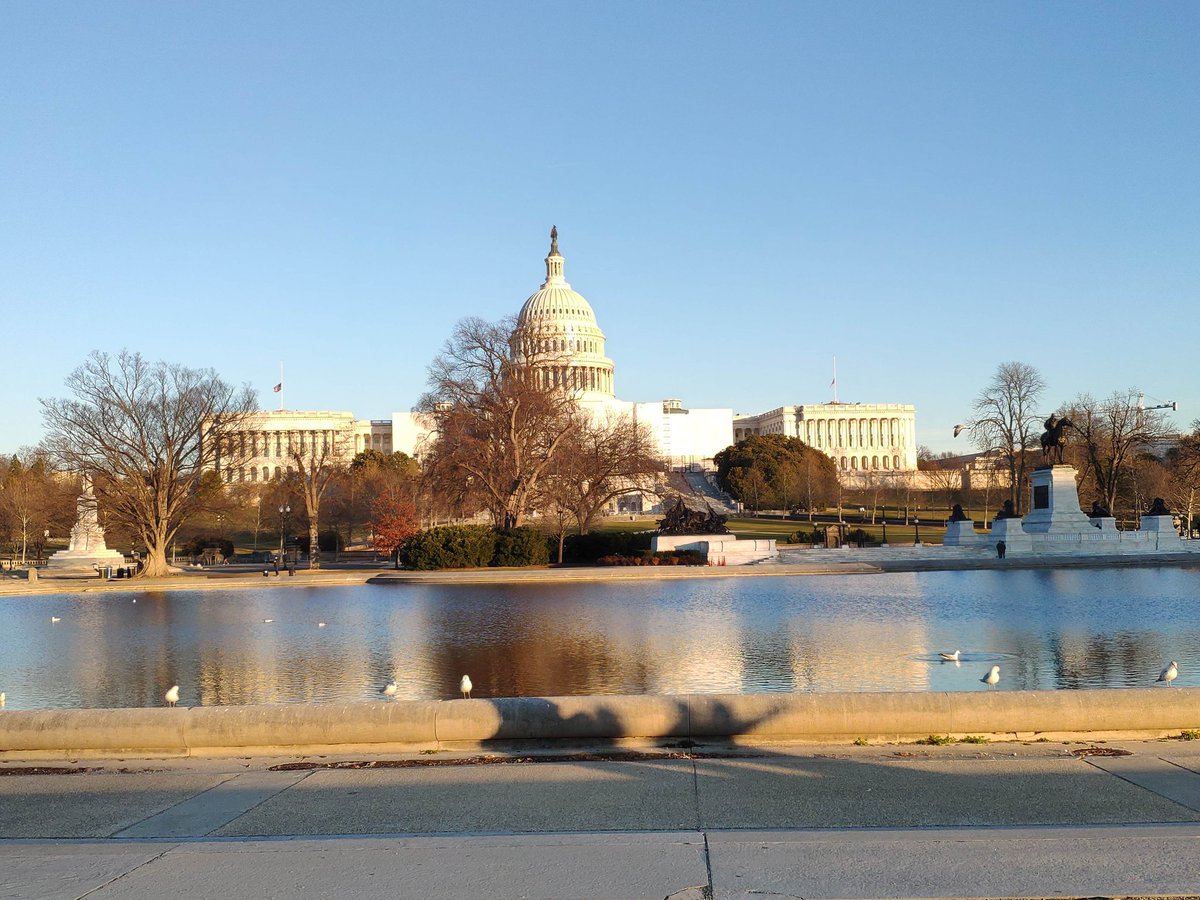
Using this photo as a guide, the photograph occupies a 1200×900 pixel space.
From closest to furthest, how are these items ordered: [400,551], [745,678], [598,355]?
[745,678]
[400,551]
[598,355]

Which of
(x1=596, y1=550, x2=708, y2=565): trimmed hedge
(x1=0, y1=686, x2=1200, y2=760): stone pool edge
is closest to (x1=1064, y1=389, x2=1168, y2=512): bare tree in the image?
(x1=596, y1=550, x2=708, y2=565): trimmed hedge

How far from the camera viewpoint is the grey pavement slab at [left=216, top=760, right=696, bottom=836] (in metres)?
6.95

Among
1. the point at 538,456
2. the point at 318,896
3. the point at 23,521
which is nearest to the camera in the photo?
the point at 318,896

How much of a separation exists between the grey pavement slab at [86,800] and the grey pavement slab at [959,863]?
3.94 metres

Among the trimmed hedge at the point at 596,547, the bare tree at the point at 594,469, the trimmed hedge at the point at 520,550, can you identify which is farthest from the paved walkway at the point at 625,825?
the bare tree at the point at 594,469

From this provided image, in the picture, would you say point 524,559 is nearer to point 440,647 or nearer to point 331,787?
point 440,647

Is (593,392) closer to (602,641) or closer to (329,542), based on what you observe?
(329,542)

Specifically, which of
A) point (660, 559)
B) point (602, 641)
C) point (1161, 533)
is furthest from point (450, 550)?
point (1161, 533)

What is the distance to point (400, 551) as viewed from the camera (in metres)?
43.7

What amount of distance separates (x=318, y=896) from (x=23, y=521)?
61.7m

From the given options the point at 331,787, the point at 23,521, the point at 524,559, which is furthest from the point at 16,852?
the point at 23,521

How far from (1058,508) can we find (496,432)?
24.5 meters

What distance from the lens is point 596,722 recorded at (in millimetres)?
9438

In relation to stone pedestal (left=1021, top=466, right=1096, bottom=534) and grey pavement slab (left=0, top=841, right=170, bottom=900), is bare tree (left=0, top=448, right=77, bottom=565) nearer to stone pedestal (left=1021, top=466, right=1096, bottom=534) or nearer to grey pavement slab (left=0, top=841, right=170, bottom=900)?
stone pedestal (left=1021, top=466, right=1096, bottom=534)
